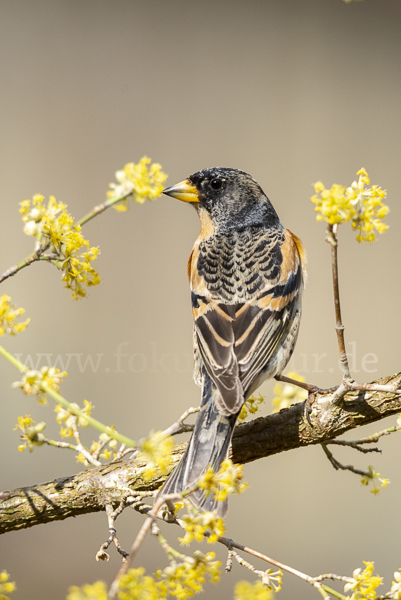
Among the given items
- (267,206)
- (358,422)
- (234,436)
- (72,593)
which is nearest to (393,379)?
(358,422)

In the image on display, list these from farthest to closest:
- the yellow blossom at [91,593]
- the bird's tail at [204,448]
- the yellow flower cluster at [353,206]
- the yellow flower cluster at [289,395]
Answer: the yellow flower cluster at [289,395], the bird's tail at [204,448], the yellow flower cluster at [353,206], the yellow blossom at [91,593]

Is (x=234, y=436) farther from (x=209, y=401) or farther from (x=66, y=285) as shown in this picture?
(x=66, y=285)

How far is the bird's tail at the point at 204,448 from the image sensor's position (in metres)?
1.81

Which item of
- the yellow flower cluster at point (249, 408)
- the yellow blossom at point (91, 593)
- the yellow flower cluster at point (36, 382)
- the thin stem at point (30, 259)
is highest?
the yellow flower cluster at point (249, 408)

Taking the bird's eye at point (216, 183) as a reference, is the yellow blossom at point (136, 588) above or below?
below

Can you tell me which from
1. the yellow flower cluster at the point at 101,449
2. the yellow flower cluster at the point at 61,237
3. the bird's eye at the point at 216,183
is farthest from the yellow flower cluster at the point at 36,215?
the bird's eye at the point at 216,183

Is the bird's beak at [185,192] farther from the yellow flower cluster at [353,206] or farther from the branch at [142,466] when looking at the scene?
the yellow flower cluster at [353,206]

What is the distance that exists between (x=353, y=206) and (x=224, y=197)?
1.73 meters

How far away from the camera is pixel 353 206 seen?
1.46 meters

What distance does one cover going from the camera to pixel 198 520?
1.20 metres

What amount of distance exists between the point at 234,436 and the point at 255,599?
3.32 feet

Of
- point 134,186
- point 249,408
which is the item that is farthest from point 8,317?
point 249,408

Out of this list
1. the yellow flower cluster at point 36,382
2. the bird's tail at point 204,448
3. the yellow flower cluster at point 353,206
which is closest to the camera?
the yellow flower cluster at point 36,382

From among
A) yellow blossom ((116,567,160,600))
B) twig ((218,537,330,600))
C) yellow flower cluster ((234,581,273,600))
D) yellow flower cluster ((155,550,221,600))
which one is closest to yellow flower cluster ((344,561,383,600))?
twig ((218,537,330,600))
